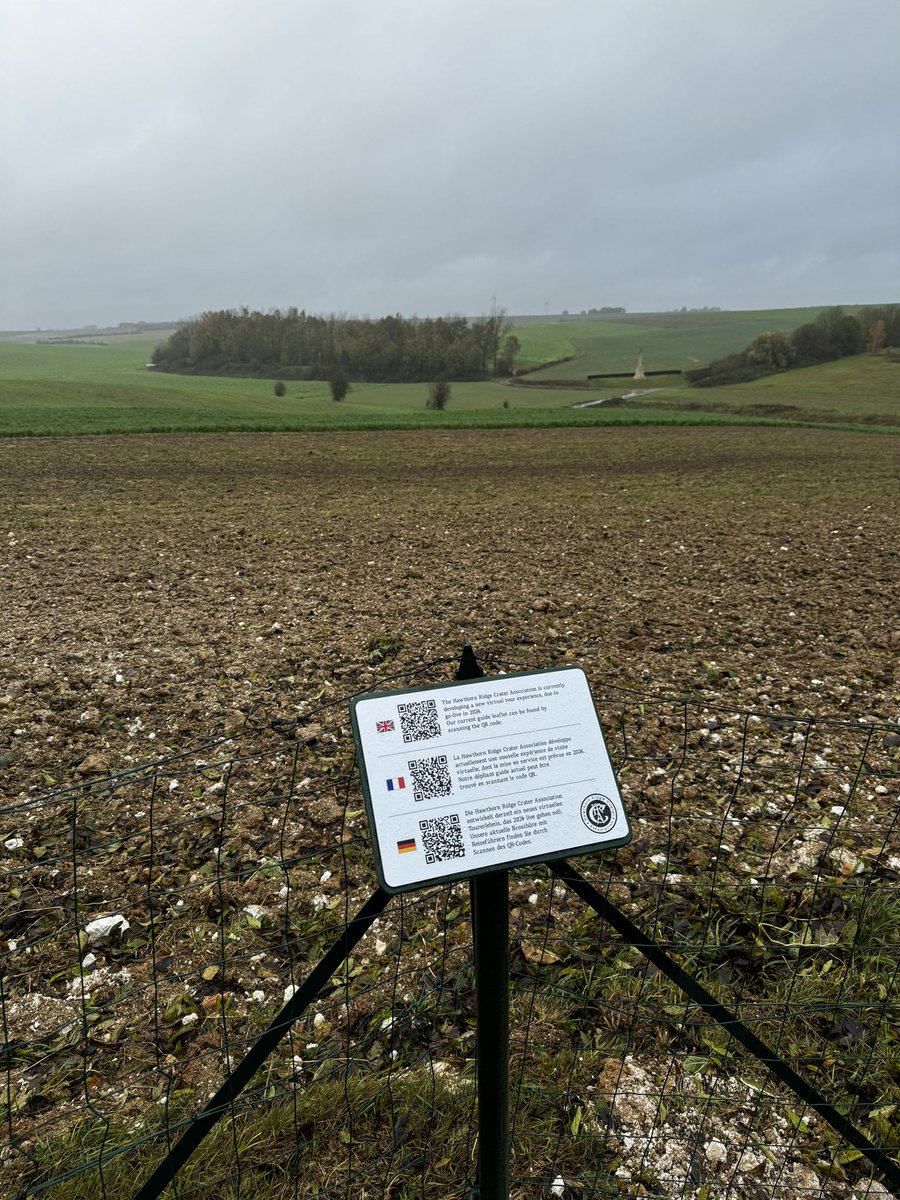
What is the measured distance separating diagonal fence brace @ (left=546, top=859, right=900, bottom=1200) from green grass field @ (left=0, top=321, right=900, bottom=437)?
104 feet

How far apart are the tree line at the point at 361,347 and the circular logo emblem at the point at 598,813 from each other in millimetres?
75128

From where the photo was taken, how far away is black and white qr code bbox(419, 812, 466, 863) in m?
2.00

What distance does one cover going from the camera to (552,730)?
7.32ft

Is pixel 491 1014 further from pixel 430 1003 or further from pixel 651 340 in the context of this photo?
pixel 651 340

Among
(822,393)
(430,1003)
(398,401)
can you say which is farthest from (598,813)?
(398,401)

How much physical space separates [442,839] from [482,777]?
216 mm

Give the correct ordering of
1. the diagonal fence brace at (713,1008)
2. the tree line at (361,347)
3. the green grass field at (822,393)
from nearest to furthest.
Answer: the diagonal fence brace at (713,1008) < the green grass field at (822,393) < the tree line at (361,347)

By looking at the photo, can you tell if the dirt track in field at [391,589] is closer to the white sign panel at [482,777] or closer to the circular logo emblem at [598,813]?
the white sign panel at [482,777]

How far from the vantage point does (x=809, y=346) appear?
71.5 meters

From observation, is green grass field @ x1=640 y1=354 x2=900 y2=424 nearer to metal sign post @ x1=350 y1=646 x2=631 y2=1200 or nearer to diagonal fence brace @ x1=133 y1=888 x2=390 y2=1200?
metal sign post @ x1=350 y1=646 x2=631 y2=1200

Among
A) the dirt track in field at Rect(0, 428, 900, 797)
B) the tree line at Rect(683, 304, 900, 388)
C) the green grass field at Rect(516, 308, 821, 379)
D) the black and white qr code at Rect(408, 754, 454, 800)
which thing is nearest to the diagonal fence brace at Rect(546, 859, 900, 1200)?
the black and white qr code at Rect(408, 754, 454, 800)

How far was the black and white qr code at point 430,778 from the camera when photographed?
6.75 feet

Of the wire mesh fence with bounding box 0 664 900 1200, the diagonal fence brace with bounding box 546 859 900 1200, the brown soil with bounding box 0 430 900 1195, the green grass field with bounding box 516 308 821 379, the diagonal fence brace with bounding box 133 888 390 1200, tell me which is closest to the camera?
the diagonal fence brace with bounding box 133 888 390 1200

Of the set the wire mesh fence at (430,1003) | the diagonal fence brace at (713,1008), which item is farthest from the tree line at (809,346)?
the diagonal fence brace at (713,1008)
